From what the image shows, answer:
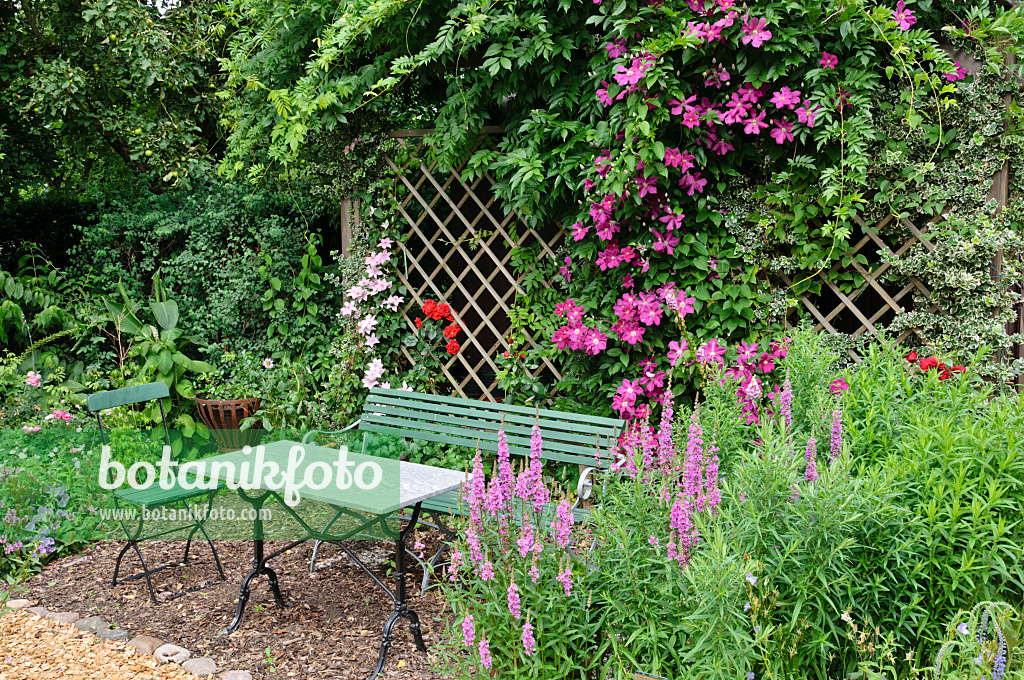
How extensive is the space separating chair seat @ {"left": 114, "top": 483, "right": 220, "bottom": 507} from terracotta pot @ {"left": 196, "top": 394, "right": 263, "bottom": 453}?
1.82 metres

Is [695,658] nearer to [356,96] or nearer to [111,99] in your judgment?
[356,96]

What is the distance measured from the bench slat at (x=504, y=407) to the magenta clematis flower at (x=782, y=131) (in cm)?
155

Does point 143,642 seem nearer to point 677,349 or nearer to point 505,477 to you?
point 505,477

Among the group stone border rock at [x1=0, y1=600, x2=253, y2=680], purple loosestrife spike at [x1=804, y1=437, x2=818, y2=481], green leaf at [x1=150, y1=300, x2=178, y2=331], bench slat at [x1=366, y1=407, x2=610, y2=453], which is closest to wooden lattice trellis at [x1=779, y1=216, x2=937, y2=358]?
bench slat at [x1=366, y1=407, x2=610, y2=453]

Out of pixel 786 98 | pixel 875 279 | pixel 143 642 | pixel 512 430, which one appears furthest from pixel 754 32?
pixel 143 642

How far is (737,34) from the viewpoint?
10.5 feet

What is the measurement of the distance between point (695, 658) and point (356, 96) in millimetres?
3829

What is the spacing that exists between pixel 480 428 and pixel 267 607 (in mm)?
1311

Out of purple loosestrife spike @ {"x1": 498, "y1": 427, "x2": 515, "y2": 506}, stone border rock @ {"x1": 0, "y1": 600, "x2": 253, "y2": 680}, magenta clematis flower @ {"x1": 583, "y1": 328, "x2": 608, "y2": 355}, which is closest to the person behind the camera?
purple loosestrife spike @ {"x1": 498, "y1": 427, "x2": 515, "y2": 506}

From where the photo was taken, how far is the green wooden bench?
328cm

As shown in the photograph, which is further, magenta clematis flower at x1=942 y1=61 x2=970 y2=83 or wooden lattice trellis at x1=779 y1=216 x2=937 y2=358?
wooden lattice trellis at x1=779 y1=216 x2=937 y2=358

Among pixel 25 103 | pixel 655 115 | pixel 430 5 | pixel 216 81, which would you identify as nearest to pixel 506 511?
pixel 655 115

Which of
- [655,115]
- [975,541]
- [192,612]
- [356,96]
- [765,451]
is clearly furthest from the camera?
[356,96]

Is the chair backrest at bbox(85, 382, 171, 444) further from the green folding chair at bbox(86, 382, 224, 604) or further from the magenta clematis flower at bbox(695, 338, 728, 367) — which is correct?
the magenta clematis flower at bbox(695, 338, 728, 367)
